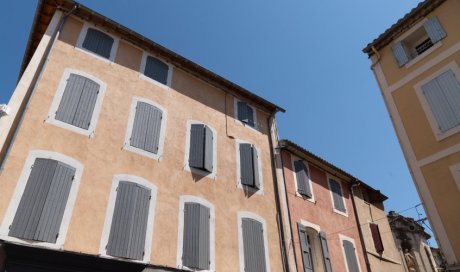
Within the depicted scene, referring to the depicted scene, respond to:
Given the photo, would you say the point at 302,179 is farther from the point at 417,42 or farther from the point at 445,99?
the point at 417,42

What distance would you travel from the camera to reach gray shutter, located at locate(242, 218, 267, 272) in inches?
422

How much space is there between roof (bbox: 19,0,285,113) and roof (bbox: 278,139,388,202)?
2.26 metres

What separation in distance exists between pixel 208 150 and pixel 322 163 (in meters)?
6.48

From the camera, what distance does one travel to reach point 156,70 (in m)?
12.4

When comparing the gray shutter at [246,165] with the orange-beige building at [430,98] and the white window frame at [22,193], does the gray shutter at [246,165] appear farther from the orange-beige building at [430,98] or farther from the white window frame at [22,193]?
the white window frame at [22,193]

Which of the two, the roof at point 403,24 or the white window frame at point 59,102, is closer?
the white window frame at point 59,102

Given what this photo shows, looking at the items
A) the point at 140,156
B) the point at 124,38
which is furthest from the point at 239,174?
the point at 124,38

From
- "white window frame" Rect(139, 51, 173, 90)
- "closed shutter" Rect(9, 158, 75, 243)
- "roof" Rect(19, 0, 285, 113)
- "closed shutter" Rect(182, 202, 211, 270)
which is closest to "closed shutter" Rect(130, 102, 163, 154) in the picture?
"white window frame" Rect(139, 51, 173, 90)

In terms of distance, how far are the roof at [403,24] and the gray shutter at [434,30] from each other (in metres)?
0.42

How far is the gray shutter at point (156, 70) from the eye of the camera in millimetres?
12094

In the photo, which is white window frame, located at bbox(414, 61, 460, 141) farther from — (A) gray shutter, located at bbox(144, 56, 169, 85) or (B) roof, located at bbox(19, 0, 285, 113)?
(A) gray shutter, located at bbox(144, 56, 169, 85)

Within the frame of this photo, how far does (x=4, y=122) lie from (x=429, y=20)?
13307 millimetres

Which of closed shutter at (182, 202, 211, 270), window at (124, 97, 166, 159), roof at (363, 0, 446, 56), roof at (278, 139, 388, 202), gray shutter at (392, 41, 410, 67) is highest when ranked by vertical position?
roof at (363, 0, 446, 56)

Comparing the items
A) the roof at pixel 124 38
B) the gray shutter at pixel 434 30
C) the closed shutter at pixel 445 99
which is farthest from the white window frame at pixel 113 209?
the gray shutter at pixel 434 30
